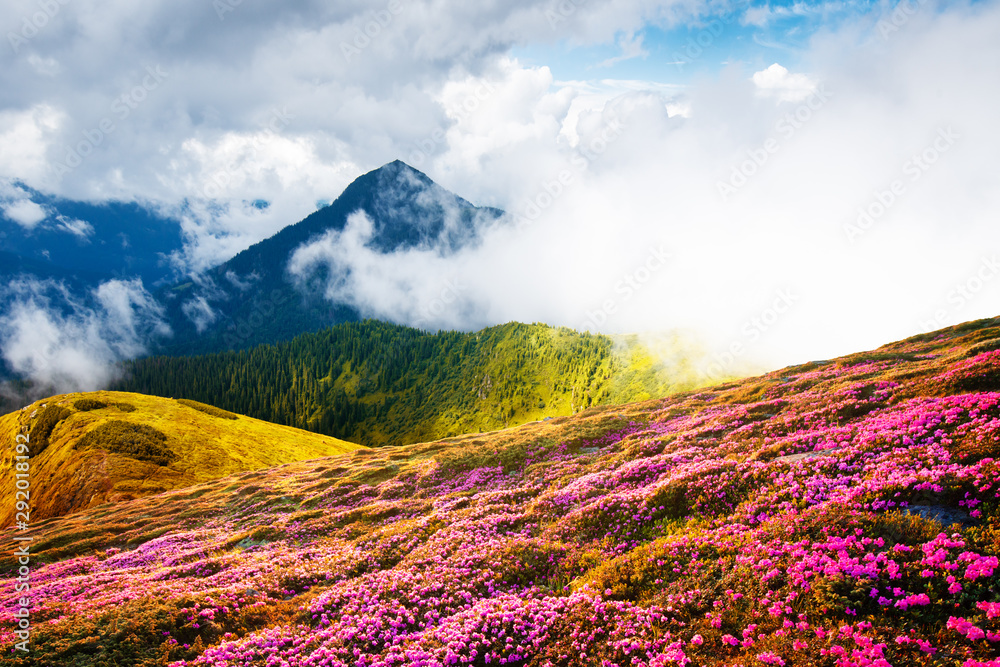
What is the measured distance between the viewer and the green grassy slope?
8394cm

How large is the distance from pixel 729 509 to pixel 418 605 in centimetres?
1249

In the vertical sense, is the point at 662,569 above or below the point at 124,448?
below

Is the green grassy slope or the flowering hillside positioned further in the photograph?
the green grassy slope

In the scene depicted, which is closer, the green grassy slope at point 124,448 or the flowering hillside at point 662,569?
the flowering hillside at point 662,569

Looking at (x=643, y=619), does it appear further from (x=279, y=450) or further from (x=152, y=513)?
(x=279, y=450)

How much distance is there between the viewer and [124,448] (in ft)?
306

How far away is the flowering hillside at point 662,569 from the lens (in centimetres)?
989

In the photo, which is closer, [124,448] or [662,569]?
[662,569]

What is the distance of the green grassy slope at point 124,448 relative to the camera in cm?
8394

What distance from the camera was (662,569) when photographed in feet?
44.6

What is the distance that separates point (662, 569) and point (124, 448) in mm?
122477

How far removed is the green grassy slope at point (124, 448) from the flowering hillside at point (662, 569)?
75.3 meters

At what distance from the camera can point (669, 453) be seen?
2520 cm

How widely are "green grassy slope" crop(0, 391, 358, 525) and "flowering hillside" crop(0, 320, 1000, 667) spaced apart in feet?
247
